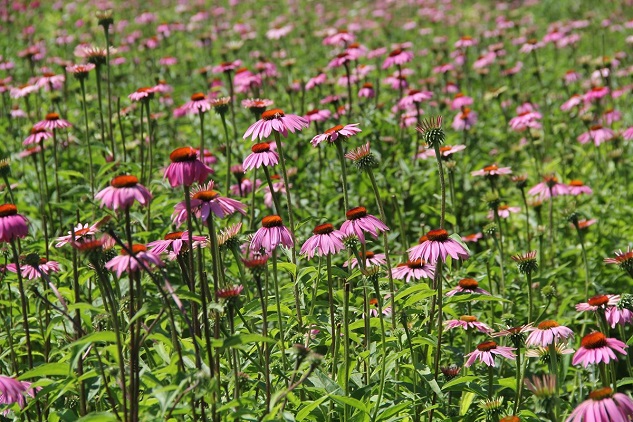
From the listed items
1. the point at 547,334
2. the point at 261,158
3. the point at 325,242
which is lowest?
the point at 547,334

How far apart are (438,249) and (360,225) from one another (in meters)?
0.27

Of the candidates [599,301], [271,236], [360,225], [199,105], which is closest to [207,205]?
[271,236]

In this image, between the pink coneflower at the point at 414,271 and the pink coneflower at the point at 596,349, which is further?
the pink coneflower at the point at 414,271

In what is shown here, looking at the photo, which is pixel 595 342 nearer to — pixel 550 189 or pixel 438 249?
pixel 438 249

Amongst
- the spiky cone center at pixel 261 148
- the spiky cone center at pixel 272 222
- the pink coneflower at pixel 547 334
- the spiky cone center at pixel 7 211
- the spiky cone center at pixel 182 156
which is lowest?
the pink coneflower at pixel 547 334

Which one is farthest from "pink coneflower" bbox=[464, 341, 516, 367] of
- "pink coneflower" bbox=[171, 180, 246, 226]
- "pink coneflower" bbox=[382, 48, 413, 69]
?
"pink coneflower" bbox=[382, 48, 413, 69]

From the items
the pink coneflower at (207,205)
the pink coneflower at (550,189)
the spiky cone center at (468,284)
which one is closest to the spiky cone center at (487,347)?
the spiky cone center at (468,284)

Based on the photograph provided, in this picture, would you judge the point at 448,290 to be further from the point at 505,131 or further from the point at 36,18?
the point at 36,18

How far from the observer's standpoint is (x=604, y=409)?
68.3 inches

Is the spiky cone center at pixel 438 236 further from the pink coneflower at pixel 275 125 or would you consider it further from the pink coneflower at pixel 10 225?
the pink coneflower at pixel 10 225

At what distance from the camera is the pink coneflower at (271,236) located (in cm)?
243

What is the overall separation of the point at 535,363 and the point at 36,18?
12279 millimetres

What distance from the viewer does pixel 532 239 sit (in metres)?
4.52

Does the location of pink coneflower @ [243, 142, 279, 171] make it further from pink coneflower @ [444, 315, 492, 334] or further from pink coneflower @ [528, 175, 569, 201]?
pink coneflower @ [528, 175, 569, 201]
